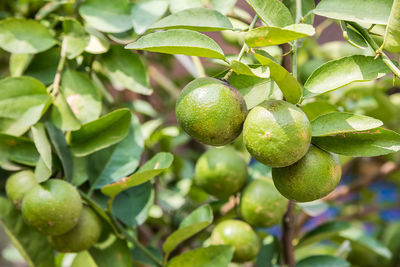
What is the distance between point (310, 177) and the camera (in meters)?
0.45

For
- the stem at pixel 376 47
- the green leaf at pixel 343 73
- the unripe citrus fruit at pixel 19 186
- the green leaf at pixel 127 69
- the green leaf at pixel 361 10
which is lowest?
the unripe citrus fruit at pixel 19 186

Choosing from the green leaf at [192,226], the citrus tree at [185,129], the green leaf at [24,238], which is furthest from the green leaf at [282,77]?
the green leaf at [24,238]

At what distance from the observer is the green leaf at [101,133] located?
637 millimetres

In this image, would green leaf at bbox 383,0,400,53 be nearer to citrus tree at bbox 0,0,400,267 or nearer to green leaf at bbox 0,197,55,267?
citrus tree at bbox 0,0,400,267

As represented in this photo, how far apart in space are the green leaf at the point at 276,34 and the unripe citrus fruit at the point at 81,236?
0.36 metres

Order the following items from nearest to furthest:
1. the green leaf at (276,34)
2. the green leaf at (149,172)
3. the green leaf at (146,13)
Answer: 1. the green leaf at (276,34)
2. the green leaf at (149,172)
3. the green leaf at (146,13)

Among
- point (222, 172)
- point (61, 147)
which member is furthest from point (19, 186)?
point (222, 172)

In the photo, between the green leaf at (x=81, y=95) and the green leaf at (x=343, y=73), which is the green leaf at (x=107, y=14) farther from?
the green leaf at (x=343, y=73)

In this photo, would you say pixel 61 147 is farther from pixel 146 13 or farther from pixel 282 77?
pixel 282 77

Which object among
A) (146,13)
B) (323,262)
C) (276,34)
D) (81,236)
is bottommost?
(323,262)

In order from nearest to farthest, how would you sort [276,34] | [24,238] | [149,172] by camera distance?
[276,34] < [149,172] < [24,238]

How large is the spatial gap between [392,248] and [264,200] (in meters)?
0.54

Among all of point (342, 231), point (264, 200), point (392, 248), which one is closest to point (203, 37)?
point (264, 200)

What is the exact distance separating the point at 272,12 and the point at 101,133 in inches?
12.9
